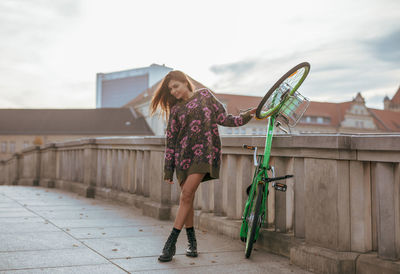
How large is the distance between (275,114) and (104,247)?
2.11 meters

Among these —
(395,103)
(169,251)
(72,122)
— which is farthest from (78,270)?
(395,103)

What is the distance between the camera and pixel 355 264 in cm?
372

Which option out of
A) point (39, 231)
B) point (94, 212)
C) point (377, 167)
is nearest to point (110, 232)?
point (39, 231)

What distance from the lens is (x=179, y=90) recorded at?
4.38m

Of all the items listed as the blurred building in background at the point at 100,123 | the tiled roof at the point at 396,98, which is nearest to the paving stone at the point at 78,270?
the blurred building in background at the point at 100,123

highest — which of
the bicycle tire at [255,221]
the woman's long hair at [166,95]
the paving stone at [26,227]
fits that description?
the woman's long hair at [166,95]

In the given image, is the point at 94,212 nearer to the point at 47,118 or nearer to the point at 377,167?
the point at 377,167

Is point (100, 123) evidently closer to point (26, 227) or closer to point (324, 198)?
point (26, 227)

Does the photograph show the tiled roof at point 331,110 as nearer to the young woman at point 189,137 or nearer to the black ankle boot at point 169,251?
the young woman at point 189,137

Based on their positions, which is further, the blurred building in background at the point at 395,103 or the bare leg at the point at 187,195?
the blurred building in background at the point at 395,103

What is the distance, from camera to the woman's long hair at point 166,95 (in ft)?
Result: 14.5

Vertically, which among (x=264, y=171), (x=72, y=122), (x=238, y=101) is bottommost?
(x=264, y=171)

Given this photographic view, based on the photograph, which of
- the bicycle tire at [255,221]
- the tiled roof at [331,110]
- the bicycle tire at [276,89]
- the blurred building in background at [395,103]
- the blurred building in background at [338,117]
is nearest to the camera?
the bicycle tire at [276,89]

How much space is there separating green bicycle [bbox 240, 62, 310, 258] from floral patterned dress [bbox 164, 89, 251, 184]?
22cm
